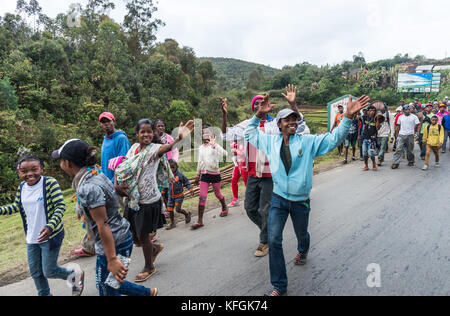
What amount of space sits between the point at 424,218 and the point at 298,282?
2.98 metres

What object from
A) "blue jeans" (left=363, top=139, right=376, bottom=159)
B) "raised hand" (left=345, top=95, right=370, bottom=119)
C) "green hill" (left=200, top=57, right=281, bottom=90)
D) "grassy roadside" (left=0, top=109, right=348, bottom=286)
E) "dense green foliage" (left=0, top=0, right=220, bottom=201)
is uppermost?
"green hill" (left=200, top=57, right=281, bottom=90)

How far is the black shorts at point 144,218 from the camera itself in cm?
310

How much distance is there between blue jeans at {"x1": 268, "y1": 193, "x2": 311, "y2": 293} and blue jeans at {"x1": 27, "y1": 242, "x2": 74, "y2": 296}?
6.77 feet

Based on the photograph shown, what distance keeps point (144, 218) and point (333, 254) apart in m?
2.42

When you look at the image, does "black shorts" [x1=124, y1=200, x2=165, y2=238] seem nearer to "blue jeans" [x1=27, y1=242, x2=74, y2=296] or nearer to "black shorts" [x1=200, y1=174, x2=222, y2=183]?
"blue jeans" [x1=27, y1=242, x2=74, y2=296]

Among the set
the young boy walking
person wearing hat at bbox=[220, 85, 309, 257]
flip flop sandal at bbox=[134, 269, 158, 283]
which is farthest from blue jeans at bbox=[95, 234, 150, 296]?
the young boy walking

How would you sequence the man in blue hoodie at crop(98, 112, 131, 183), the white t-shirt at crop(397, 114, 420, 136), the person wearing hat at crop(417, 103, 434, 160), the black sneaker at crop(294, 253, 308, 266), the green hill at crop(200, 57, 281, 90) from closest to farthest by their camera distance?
the black sneaker at crop(294, 253, 308, 266) → the man in blue hoodie at crop(98, 112, 131, 183) → the white t-shirt at crop(397, 114, 420, 136) → the person wearing hat at crop(417, 103, 434, 160) → the green hill at crop(200, 57, 281, 90)

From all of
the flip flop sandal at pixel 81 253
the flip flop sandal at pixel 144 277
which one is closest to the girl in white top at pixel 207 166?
the flip flop sandal at pixel 144 277

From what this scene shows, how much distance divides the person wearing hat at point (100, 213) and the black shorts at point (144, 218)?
1.90 ft

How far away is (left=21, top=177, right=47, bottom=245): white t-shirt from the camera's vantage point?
107 inches

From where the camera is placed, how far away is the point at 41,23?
3388cm

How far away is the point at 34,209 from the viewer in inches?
107

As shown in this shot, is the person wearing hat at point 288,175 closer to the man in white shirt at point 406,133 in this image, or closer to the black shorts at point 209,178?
the black shorts at point 209,178
